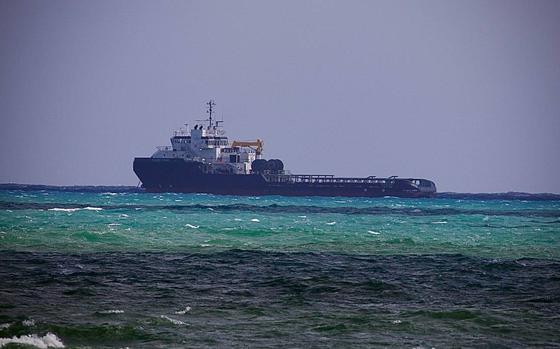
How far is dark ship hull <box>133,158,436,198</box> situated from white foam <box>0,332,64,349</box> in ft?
320

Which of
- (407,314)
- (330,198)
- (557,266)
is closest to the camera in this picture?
(407,314)

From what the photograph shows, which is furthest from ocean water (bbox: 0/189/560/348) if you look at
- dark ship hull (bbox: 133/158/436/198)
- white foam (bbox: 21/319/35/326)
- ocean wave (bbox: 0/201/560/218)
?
dark ship hull (bbox: 133/158/436/198)

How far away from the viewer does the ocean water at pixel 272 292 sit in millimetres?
15984

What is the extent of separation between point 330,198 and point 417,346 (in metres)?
97.4

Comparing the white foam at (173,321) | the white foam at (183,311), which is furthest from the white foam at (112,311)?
the white foam at (183,311)

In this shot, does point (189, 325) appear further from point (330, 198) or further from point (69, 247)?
point (330, 198)

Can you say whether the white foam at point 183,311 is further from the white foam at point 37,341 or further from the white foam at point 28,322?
the white foam at point 37,341

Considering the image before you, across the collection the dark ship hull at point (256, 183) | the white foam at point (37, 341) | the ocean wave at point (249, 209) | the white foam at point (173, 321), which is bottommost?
the white foam at point (37, 341)

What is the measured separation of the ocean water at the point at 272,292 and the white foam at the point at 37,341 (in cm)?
3

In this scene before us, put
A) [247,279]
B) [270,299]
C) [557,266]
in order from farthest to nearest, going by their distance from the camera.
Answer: [557,266], [247,279], [270,299]

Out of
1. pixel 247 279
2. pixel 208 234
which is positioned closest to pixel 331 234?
pixel 208 234

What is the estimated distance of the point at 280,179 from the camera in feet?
381

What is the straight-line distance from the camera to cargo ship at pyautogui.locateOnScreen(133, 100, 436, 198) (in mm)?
113000

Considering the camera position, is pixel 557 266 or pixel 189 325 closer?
pixel 189 325
